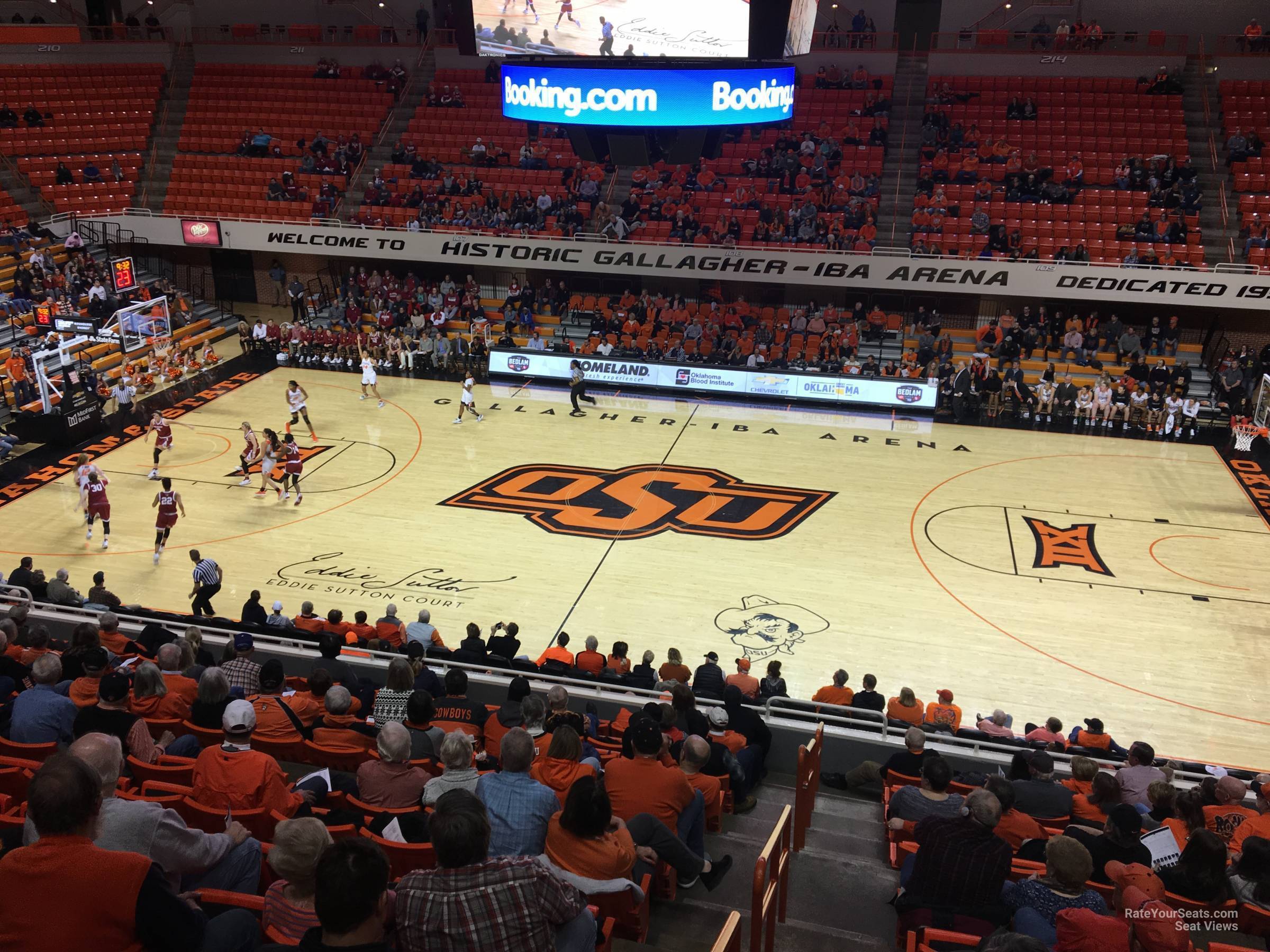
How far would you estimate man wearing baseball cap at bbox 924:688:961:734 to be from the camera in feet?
35.3

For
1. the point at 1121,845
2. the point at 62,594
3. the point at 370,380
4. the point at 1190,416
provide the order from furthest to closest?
the point at 370,380
the point at 1190,416
the point at 62,594
the point at 1121,845

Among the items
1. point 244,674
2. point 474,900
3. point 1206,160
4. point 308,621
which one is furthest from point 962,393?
point 474,900

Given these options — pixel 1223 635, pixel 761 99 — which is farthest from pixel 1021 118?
pixel 1223 635

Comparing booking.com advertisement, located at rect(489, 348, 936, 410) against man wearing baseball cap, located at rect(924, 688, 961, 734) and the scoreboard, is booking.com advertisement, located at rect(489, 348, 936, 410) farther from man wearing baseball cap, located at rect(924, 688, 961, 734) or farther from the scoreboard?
man wearing baseball cap, located at rect(924, 688, 961, 734)

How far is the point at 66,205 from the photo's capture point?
32.7 meters

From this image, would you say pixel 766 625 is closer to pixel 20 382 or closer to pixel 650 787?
pixel 650 787

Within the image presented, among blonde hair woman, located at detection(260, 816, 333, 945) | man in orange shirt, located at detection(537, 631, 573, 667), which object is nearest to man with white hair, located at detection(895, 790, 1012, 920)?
blonde hair woman, located at detection(260, 816, 333, 945)

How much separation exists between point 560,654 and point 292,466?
9.22 m

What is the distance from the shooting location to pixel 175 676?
343 inches

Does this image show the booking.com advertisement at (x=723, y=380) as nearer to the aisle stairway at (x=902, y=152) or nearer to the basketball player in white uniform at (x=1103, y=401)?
the basketball player in white uniform at (x=1103, y=401)

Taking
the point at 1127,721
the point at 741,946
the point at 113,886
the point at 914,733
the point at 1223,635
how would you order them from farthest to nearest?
1. the point at 1223,635
2. the point at 1127,721
3. the point at 914,733
4. the point at 741,946
5. the point at 113,886

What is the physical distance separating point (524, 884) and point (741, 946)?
255 cm

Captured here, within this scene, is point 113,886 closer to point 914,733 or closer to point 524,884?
point 524,884

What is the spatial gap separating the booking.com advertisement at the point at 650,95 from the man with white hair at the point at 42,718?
13.1m
